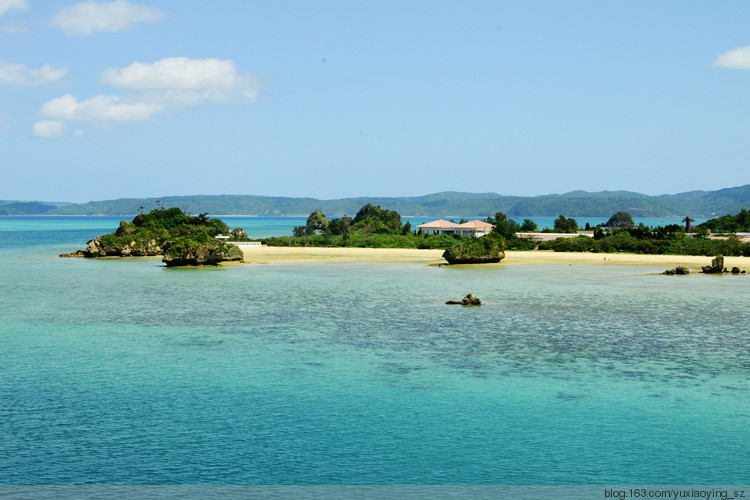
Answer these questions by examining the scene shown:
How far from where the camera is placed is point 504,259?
253 feet

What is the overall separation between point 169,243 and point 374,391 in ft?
181

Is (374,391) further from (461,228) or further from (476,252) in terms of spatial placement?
(461,228)

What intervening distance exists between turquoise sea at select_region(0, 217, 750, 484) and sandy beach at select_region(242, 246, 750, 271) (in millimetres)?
30869

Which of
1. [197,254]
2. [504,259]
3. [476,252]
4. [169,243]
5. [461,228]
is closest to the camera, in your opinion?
[197,254]

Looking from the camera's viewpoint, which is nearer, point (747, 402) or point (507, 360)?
point (747, 402)

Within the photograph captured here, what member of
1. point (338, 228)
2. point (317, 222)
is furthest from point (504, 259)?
point (317, 222)

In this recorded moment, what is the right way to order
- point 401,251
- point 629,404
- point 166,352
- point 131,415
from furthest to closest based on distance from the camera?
point 401,251 → point 166,352 → point 629,404 → point 131,415

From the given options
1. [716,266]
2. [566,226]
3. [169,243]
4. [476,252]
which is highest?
[566,226]

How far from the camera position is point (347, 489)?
13.4 m

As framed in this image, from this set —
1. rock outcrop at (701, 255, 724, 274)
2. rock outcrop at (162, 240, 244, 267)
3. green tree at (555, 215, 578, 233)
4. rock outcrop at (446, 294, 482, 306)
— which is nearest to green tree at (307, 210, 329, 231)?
green tree at (555, 215, 578, 233)

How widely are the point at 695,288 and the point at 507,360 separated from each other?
29463 millimetres

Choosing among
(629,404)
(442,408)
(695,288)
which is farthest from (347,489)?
A: (695,288)

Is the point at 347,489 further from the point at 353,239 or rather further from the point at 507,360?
the point at 353,239

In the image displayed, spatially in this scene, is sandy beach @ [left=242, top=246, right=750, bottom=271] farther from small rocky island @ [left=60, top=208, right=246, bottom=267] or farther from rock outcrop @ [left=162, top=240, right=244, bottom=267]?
small rocky island @ [left=60, top=208, right=246, bottom=267]
